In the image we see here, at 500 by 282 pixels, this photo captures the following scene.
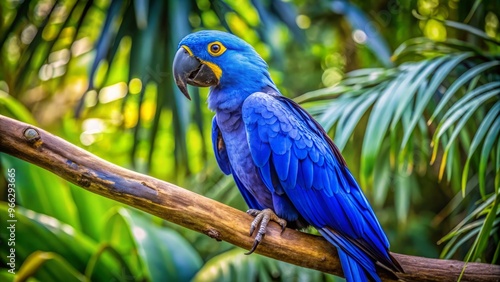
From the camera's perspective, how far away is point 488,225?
1434 mm

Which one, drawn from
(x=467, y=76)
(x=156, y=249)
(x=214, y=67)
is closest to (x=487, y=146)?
(x=467, y=76)

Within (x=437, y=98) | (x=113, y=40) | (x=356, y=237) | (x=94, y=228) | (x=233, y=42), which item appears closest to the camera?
(x=356, y=237)

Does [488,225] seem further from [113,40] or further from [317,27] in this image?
[317,27]

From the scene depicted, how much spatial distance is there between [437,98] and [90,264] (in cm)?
145

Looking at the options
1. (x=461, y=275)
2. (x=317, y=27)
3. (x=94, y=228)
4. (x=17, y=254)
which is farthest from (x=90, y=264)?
(x=317, y=27)

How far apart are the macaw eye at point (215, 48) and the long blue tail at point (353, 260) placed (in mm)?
566

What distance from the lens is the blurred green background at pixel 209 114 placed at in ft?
5.89

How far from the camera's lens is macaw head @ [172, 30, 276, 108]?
1461 mm

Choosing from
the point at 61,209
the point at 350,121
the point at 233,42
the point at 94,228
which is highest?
the point at 233,42

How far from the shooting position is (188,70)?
146cm

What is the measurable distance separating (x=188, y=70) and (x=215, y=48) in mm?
95

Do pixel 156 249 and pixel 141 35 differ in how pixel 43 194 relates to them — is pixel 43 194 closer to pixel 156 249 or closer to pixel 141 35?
pixel 156 249

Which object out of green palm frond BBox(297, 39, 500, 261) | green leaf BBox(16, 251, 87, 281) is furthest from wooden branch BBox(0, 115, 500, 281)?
green leaf BBox(16, 251, 87, 281)

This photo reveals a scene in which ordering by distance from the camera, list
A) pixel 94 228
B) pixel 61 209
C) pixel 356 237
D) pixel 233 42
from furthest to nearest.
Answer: pixel 94 228 → pixel 61 209 → pixel 233 42 → pixel 356 237
